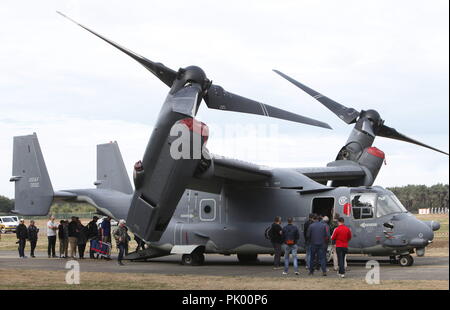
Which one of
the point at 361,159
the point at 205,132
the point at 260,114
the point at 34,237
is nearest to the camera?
the point at 205,132

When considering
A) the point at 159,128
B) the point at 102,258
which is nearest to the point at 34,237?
the point at 102,258

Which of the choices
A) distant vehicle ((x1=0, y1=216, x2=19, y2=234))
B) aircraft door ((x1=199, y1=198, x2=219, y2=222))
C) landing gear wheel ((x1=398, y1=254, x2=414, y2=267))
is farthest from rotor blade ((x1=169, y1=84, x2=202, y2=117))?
distant vehicle ((x1=0, y1=216, x2=19, y2=234))

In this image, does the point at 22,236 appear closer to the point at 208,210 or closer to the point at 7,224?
the point at 208,210

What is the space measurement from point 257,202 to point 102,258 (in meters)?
7.25

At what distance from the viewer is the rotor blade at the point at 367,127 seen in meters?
25.8

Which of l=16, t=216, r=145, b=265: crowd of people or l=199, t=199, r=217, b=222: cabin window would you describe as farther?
l=16, t=216, r=145, b=265: crowd of people

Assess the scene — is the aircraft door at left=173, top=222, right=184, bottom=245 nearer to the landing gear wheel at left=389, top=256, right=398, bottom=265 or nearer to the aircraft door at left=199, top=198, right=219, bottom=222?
the aircraft door at left=199, top=198, right=219, bottom=222

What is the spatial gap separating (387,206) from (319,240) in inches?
160

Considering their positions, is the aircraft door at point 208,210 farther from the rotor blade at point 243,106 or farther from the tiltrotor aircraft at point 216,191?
the rotor blade at point 243,106

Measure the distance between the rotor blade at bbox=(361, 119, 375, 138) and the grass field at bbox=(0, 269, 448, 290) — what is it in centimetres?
1019

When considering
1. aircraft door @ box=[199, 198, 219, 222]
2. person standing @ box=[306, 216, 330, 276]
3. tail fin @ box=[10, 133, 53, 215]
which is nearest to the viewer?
person standing @ box=[306, 216, 330, 276]

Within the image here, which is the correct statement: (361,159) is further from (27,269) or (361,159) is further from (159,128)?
(27,269)

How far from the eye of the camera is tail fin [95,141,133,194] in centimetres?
2794
